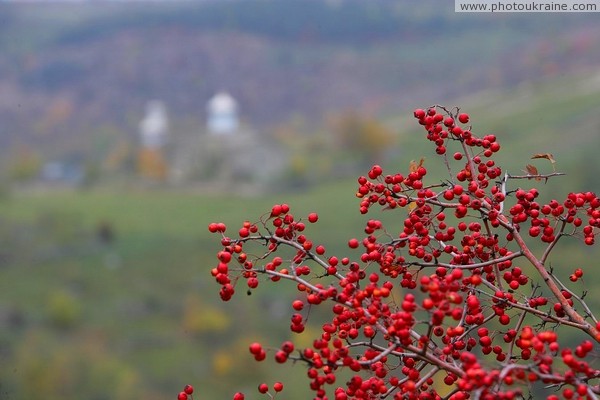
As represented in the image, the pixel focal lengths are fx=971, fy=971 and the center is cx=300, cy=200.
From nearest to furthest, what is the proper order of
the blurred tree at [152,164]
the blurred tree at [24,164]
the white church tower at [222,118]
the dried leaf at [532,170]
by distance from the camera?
1. the dried leaf at [532,170]
2. the white church tower at [222,118]
3. the blurred tree at [152,164]
4. the blurred tree at [24,164]

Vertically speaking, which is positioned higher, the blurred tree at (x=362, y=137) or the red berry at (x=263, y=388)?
the blurred tree at (x=362, y=137)

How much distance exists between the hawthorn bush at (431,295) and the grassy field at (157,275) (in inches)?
1265

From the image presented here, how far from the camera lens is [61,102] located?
97.0 meters

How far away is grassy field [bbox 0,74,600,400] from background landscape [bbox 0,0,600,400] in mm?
159

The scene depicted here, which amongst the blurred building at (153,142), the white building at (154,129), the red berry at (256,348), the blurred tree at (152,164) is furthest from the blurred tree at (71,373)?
the red berry at (256,348)

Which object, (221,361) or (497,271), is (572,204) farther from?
(221,361)

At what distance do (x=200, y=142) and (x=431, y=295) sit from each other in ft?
263

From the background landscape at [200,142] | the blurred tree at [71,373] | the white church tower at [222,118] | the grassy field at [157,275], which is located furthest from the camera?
the white church tower at [222,118]

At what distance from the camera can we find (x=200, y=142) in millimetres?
81812

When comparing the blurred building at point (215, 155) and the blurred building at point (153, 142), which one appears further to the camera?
the blurred building at point (153, 142)

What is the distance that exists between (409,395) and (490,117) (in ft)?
259

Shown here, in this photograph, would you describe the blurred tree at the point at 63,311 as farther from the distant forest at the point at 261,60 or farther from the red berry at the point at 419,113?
the red berry at the point at 419,113

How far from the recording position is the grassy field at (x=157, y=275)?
45.5 metres

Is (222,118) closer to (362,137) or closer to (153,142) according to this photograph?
(153,142)
